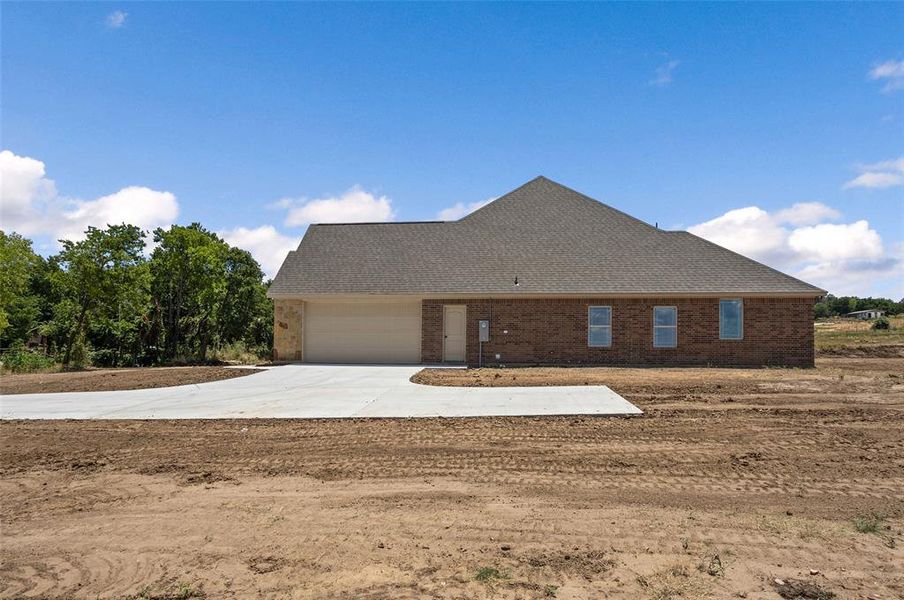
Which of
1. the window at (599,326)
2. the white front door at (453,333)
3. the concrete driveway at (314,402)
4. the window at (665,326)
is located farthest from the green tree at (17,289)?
the window at (665,326)

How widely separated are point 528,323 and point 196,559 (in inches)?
680

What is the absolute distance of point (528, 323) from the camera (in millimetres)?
21188

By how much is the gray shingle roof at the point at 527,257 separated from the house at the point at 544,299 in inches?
2.7

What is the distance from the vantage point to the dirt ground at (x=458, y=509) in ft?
13.7

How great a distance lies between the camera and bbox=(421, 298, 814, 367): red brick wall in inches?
810

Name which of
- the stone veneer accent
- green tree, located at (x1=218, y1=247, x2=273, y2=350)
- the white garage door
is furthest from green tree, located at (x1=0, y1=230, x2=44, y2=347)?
the white garage door

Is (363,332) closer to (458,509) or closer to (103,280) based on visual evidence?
(103,280)

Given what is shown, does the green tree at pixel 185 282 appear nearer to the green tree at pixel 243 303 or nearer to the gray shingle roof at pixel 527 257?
the green tree at pixel 243 303

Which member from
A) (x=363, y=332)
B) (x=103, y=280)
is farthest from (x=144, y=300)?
(x=363, y=332)

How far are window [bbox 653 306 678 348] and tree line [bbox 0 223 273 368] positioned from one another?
694 inches

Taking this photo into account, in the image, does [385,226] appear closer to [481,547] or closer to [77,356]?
[77,356]

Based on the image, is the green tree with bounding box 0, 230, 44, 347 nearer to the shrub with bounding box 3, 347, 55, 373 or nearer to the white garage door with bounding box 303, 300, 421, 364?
the shrub with bounding box 3, 347, 55, 373

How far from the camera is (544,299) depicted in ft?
69.5

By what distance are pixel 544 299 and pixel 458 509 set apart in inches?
633
